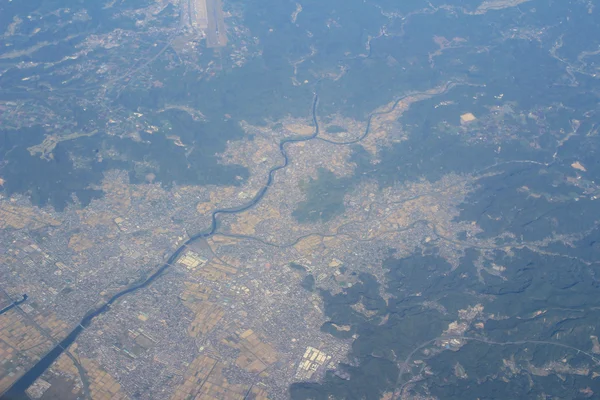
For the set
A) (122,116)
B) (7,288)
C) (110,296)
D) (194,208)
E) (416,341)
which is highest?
(122,116)

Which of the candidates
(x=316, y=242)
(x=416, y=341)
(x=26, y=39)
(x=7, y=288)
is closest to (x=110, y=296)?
(x=7, y=288)

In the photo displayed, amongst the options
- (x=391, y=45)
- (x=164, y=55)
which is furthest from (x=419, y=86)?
(x=164, y=55)

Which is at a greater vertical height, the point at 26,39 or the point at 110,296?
the point at 26,39

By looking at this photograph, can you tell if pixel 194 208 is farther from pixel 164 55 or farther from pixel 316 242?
pixel 164 55

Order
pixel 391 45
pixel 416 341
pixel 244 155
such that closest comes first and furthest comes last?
pixel 416 341
pixel 244 155
pixel 391 45

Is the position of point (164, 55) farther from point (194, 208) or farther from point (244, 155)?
point (194, 208)

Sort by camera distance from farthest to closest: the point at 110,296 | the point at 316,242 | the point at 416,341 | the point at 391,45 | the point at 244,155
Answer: the point at 391,45 < the point at 244,155 < the point at 316,242 < the point at 110,296 < the point at 416,341

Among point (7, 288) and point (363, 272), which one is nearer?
point (7, 288)

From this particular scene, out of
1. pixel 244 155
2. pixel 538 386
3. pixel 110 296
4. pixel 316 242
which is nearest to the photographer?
pixel 538 386

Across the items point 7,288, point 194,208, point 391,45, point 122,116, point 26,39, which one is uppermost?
point 391,45
